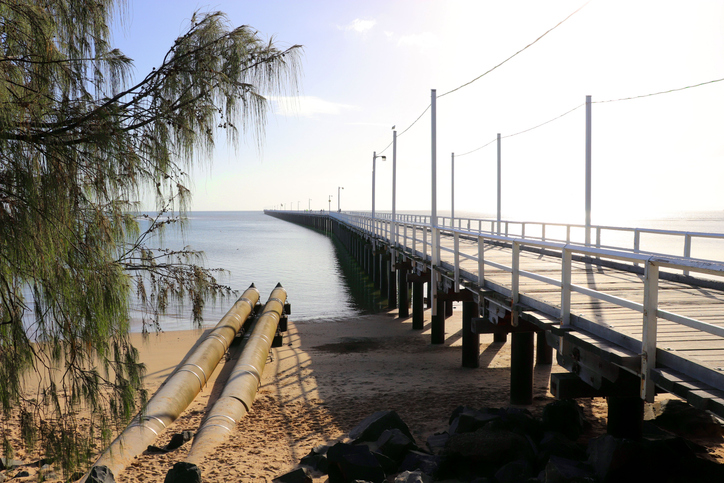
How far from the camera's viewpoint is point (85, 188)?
3.41m

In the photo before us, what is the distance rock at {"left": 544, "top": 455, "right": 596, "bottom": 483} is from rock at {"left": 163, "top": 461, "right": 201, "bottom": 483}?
3.56m

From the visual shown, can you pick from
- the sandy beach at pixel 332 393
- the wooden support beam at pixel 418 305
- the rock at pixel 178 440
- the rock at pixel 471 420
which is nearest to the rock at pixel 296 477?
the sandy beach at pixel 332 393

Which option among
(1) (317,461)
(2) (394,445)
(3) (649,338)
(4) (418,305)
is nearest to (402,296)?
(4) (418,305)

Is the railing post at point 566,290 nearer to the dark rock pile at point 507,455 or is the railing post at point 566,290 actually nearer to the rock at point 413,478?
the dark rock pile at point 507,455

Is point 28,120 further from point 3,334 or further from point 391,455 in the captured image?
point 391,455

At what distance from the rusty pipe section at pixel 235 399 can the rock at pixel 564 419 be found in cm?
435

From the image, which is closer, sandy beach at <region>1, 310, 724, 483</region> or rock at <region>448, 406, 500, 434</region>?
rock at <region>448, 406, 500, 434</region>

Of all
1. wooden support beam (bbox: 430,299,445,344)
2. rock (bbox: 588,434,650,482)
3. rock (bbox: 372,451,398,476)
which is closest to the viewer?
rock (bbox: 588,434,650,482)

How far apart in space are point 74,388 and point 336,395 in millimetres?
6712

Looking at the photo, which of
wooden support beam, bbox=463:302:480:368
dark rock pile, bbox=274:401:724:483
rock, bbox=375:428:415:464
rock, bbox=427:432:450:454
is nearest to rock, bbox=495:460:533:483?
dark rock pile, bbox=274:401:724:483

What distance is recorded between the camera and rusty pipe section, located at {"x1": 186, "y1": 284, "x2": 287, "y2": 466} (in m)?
7.17

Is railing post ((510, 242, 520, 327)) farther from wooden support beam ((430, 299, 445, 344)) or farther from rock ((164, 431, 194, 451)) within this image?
wooden support beam ((430, 299, 445, 344))

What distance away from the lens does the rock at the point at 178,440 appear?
7434 millimetres

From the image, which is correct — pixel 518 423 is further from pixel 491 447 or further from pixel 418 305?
pixel 418 305
